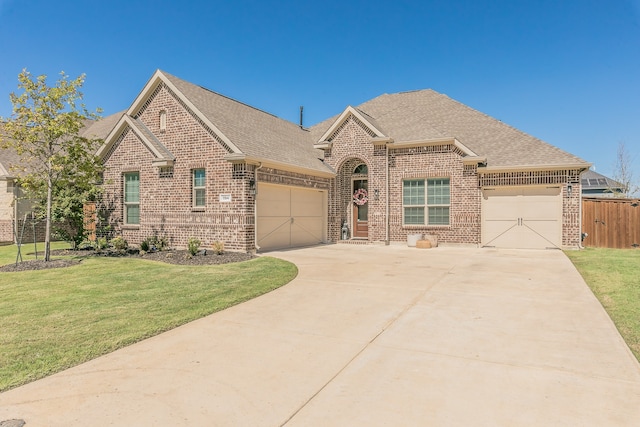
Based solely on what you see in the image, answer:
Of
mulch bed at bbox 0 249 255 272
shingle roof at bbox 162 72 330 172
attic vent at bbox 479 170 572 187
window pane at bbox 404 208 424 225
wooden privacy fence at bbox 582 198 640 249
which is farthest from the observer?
window pane at bbox 404 208 424 225

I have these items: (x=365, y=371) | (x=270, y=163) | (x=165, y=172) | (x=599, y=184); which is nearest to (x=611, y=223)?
(x=270, y=163)

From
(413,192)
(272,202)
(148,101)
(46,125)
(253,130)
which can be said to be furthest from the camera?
(413,192)

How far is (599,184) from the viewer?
37.0 meters

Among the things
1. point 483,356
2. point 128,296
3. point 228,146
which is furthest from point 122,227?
point 483,356

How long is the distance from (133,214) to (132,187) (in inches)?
46.9

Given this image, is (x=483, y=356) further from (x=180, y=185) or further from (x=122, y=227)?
(x=122, y=227)

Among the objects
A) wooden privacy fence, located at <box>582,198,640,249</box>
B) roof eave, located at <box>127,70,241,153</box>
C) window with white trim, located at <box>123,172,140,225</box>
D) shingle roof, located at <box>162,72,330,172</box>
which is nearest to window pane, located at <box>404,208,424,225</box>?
A: shingle roof, located at <box>162,72,330,172</box>

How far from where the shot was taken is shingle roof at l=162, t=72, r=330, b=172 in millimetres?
15047

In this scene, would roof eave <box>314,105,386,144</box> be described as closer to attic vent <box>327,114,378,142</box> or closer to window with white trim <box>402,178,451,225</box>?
attic vent <box>327,114,378,142</box>

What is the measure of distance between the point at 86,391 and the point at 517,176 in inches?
654

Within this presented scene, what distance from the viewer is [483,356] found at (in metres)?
4.43

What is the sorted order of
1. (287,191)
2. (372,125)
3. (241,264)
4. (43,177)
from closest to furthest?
(241,264) → (43,177) → (287,191) → (372,125)

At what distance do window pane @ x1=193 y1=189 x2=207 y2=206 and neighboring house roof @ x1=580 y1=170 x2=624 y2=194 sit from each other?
34.3 m

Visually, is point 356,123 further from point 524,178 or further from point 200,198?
point 200,198
